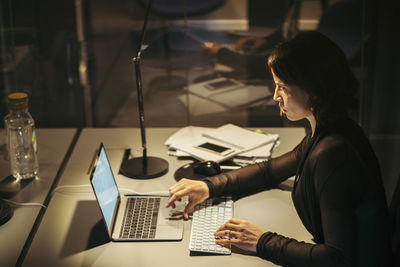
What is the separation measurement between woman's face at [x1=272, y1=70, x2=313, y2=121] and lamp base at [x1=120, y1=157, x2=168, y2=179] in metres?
0.60

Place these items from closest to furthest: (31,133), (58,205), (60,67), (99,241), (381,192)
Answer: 1. (381,192)
2. (99,241)
3. (58,205)
4. (31,133)
5. (60,67)

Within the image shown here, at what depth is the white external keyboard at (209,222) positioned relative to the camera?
1.67 meters

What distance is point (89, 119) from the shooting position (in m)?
3.53

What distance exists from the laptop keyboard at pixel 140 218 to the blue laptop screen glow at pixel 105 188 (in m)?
0.05

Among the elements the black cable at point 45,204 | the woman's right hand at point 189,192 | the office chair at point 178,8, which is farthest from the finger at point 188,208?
the office chair at point 178,8

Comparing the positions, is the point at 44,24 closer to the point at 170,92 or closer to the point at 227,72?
the point at 170,92

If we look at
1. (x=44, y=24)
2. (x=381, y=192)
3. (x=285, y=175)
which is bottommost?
(x=285, y=175)

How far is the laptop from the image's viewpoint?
1.73 metres

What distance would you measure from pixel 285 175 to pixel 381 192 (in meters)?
0.49

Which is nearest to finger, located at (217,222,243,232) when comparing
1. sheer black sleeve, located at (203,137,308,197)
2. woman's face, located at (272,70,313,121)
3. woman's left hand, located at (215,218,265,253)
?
woman's left hand, located at (215,218,265,253)

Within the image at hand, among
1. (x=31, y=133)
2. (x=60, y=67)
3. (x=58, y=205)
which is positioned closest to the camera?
(x=58, y=205)

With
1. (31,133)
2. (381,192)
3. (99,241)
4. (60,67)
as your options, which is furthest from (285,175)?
(60,67)

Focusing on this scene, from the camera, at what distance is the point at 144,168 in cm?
218

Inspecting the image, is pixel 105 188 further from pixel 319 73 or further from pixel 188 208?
pixel 319 73
